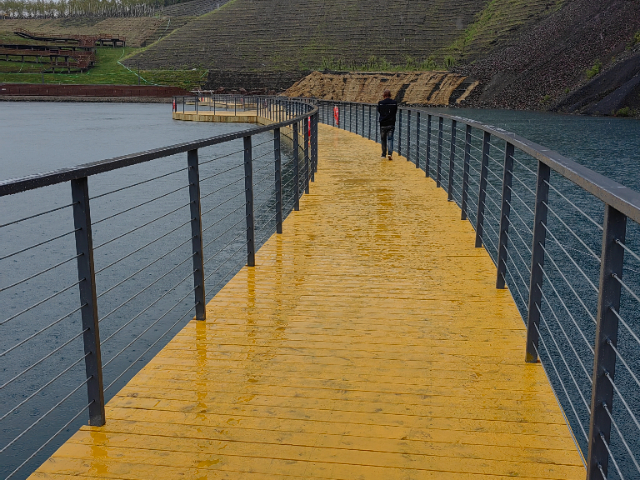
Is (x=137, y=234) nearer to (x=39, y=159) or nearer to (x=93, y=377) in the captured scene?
(x=93, y=377)

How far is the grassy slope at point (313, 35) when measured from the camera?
73.9 metres

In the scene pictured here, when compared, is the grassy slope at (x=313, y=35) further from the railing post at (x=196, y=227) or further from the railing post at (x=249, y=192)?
the railing post at (x=196, y=227)

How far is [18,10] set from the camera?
478ft

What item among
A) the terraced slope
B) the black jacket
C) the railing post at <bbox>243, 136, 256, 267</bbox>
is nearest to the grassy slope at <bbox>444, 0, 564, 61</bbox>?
the terraced slope

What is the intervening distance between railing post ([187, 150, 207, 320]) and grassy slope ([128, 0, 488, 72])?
66159mm

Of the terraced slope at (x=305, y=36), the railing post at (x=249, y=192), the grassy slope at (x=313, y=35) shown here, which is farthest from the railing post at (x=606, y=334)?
the grassy slope at (x=313, y=35)

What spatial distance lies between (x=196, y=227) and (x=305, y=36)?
79438 millimetres

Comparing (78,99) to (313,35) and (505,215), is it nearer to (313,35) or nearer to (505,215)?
Answer: (313,35)

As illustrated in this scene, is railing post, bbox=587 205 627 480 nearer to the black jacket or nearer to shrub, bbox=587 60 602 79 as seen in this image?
the black jacket

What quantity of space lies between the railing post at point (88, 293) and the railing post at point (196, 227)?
48.9 inches

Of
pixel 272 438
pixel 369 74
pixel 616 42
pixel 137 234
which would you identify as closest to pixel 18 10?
pixel 369 74

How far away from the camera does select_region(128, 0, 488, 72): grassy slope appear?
7388cm

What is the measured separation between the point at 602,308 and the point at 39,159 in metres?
21.3

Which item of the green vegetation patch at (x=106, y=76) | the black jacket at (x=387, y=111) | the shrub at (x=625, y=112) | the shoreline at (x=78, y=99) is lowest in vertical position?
the shrub at (x=625, y=112)
